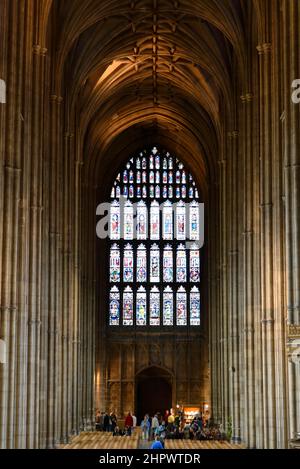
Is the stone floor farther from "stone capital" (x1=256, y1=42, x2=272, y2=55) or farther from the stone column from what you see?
"stone capital" (x1=256, y1=42, x2=272, y2=55)

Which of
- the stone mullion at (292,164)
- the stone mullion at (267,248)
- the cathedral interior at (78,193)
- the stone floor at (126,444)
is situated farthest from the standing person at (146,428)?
the stone mullion at (292,164)

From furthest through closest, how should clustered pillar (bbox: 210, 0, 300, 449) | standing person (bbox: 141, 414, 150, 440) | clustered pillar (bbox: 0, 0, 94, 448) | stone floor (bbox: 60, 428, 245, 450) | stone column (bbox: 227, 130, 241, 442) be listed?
1. standing person (bbox: 141, 414, 150, 440)
2. stone column (bbox: 227, 130, 241, 442)
3. stone floor (bbox: 60, 428, 245, 450)
4. clustered pillar (bbox: 0, 0, 94, 448)
5. clustered pillar (bbox: 210, 0, 300, 449)

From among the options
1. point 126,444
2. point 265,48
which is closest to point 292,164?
point 265,48

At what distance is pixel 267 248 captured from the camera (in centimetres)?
3328

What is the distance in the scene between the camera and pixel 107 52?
48.8 m

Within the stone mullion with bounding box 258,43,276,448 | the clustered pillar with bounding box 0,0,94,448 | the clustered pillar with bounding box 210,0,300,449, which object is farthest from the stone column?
the stone mullion with bounding box 258,43,276,448

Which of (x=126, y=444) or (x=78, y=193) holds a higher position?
(x=78, y=193)

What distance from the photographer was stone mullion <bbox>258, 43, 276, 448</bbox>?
107 feet

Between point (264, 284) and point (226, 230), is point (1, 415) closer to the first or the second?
point (264, 284)

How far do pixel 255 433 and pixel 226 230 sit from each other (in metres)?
14.1

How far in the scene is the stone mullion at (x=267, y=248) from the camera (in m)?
32.6

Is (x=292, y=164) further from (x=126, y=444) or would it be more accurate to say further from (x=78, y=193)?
(x=78, y=193)

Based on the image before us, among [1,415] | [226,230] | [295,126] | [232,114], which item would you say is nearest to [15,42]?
[295,126]

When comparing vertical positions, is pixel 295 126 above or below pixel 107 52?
below
